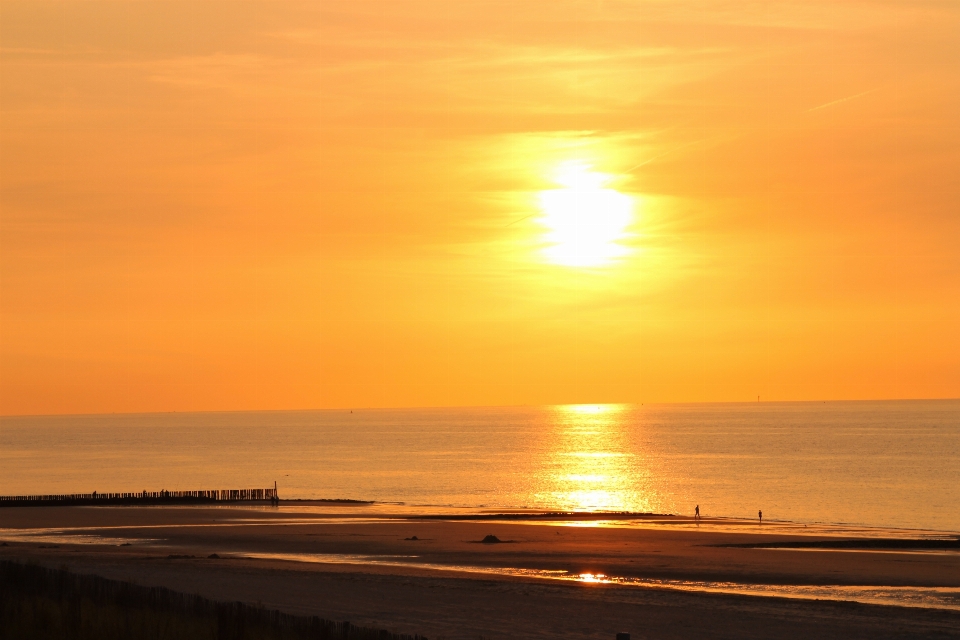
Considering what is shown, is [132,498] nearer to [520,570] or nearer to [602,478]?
[520,570]

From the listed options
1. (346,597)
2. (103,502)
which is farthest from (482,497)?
(346,597)

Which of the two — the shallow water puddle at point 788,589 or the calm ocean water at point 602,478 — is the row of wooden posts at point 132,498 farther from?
the shallow water puddle at point 788,589

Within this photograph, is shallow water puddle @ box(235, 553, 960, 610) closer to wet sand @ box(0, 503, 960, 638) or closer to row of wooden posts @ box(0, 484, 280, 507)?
wet sand @ box(0, 503, 960, 638)

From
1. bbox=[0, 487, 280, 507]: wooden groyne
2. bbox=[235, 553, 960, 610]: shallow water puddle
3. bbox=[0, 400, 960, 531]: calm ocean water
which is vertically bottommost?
bbox=[235, 553, 960, 610]: shallow water puddle

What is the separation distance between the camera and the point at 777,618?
29.6 meters

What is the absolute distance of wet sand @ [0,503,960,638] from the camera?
2877 cm

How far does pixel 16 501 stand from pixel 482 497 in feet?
144

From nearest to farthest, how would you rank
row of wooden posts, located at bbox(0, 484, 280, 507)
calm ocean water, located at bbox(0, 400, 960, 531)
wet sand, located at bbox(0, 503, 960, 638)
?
wet sand, located at bbox(0, 503, 960, 638), row of wooden posts, located at bbox(0, 484, 280, 507), calm ocean water, located at bbox(0, 400, 960, 531)

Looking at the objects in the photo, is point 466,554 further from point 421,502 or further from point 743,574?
point 421,502

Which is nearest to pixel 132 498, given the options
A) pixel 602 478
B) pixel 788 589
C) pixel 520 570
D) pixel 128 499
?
pixel 128 499

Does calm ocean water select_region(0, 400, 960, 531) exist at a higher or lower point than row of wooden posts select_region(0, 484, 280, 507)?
higher

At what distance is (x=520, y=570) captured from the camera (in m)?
42.5

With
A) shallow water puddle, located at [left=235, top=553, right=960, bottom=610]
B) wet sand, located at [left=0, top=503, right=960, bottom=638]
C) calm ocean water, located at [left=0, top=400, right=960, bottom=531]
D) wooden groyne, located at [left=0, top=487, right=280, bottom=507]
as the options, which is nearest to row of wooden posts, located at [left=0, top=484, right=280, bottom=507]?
wooden groyne, located at [left=0, top=487, right=280, bottom=507]

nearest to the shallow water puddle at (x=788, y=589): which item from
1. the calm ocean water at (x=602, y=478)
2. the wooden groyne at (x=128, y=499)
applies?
the calm ocean water at (x=602, y=478)
